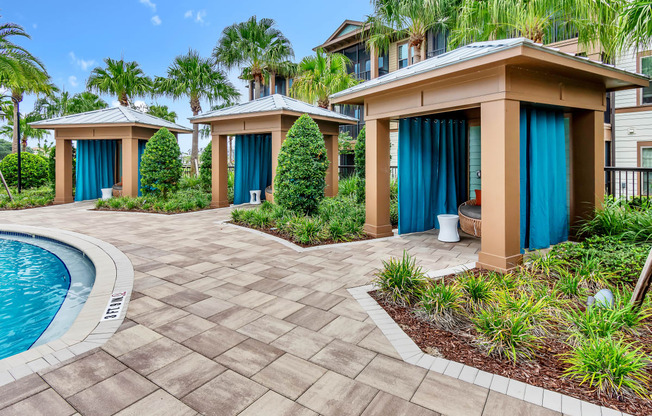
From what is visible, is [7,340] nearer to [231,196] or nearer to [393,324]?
[393,324]

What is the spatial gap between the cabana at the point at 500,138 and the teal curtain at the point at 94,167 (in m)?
12.2

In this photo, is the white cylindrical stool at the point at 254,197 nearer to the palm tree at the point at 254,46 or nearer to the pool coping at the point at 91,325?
the pool coping at the point at 91,325

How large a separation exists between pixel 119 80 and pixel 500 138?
66.8 feet

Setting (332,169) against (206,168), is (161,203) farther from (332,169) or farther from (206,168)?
(332,169)

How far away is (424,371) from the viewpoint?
8.39ft

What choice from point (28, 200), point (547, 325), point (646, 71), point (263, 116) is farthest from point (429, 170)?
point (28, 200)

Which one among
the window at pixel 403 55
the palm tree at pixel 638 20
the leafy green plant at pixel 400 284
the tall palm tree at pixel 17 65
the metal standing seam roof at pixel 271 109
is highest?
the window at pixel 403 55

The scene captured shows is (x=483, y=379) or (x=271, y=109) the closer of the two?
(x=483, y=379)

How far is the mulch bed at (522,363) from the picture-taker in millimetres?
2211

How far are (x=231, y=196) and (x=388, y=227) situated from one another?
812cm

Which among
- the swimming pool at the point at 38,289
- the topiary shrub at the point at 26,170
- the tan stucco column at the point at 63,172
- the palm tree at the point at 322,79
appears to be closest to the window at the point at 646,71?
the palm tree at the point at 322,79

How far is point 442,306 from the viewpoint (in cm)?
336

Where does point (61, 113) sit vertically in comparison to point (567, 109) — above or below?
above

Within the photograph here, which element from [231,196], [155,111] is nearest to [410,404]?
[231,196]
